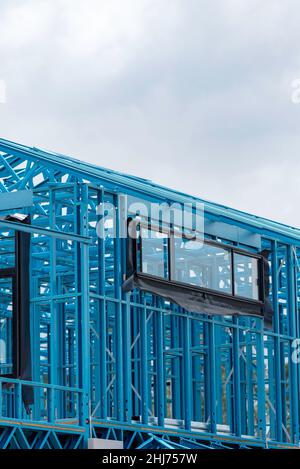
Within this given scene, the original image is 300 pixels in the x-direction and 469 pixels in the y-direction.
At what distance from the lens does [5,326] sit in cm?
4038

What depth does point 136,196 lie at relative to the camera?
30.8 metres

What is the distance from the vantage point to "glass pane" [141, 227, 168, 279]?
100 ft

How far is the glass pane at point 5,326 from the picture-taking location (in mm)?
36375

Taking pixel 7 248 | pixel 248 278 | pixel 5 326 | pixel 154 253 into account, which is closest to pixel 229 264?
pixel 248 278

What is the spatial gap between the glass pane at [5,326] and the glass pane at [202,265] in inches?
216

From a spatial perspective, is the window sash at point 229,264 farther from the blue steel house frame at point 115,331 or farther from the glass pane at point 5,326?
the glass pane at point 5,326

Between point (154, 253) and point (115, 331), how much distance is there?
2027 millimetres

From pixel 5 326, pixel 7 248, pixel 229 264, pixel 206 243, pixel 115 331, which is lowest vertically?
pixel 115 331

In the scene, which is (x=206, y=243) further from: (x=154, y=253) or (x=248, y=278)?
(x=154, y=253)

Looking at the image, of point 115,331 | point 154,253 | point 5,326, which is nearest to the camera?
point 115,331

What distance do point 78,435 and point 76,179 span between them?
589cm

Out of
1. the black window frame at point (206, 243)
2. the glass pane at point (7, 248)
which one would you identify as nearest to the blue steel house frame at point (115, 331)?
the glass pane at point (7, 248)
